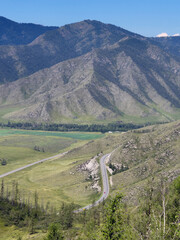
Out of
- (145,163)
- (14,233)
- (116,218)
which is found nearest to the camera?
(116,218)

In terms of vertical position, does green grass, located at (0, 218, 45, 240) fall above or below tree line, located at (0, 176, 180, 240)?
below

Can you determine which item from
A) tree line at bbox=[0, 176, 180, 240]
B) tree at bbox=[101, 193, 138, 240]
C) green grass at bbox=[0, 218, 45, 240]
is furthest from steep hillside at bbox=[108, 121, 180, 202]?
tree at bbox=[101, 193, 138, 240]

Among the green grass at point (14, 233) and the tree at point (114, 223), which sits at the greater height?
the tree at point (114, 223)

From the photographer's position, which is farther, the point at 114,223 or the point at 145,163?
the point at 145,163

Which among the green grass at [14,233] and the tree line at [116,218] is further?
the green grass at [14,233]

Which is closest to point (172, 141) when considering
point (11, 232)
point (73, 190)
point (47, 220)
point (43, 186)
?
point (73, 190)

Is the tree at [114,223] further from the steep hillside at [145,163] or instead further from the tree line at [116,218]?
the steep hillside at [145,163]

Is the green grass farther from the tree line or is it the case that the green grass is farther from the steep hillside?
the steep hillside

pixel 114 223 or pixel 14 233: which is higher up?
pixel 114 223

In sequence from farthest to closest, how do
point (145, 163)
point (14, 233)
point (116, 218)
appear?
point (145, 163) → point (14, 233) → point (116, 218)

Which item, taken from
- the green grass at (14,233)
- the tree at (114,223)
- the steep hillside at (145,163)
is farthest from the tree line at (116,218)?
the steep hillside at (145,163)

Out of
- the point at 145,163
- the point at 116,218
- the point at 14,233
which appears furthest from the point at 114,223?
the point at 145,163

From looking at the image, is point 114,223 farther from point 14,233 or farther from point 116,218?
point 14,233

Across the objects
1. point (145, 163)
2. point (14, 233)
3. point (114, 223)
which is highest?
point (114, 223)
